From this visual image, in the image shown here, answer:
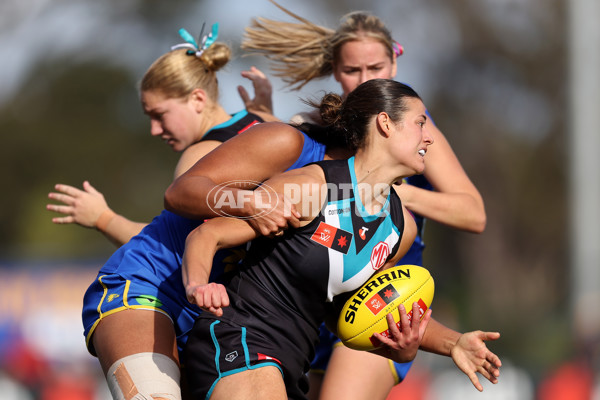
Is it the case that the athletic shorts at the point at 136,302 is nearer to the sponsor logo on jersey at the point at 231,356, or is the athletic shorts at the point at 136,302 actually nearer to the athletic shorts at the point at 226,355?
the athletic shorts at the point at 226,355

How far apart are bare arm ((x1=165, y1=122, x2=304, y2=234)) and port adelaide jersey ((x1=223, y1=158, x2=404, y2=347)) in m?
0.18

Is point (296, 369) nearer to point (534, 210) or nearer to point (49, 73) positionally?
point (534, 210)

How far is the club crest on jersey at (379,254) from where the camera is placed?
3543 mm

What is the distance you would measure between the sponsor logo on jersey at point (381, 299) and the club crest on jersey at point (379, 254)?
11 centimetres

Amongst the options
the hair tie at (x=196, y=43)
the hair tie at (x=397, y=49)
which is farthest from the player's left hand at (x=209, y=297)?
the hair tie at (x=397, y=49)

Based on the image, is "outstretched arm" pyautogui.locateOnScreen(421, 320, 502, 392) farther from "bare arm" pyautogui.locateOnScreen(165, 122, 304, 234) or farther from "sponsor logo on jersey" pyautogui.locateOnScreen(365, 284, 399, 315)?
"bare arm" pyautogui.locateOnScreen(165, 122, 304, 234)

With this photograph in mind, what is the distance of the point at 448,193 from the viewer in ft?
14.3

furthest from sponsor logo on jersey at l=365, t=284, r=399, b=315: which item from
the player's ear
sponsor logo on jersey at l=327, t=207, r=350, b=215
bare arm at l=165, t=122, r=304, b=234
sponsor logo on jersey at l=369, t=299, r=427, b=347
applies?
the player's ear

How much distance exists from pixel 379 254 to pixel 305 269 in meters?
0.36

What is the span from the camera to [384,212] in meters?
3.59

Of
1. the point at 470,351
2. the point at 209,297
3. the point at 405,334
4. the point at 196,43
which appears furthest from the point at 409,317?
the point at 196,43

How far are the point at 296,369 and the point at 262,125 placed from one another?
1.07 metres

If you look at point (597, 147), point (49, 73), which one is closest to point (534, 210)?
point (597, 147)

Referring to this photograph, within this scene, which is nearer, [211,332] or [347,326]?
[211,332]
